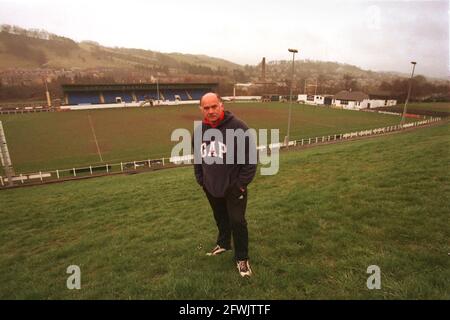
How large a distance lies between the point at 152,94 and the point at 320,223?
249 ft

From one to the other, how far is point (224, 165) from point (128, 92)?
7707cm

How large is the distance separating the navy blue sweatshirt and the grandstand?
7049 centimetres

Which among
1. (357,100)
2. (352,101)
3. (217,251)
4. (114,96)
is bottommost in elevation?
(352,101)

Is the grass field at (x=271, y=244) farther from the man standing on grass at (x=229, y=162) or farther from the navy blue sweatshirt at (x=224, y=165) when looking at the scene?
the navy blue sweatshirt at (x=224, y=165)

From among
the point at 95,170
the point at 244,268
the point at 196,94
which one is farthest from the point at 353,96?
the point at 244,268

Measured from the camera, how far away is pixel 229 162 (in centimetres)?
354

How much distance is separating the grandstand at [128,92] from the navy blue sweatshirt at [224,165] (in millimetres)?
70494

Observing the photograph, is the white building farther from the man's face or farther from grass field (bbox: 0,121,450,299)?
the man's face

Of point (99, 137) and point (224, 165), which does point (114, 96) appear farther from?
point (224, 165)

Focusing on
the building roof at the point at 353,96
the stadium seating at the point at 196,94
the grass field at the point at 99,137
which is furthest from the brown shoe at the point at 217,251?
the stadium seating at the point at 196,94

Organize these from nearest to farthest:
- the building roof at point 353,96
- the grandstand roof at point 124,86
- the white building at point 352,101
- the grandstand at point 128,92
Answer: the white building at point 352,101 → the grandstand roof at point 124,86 → the grandstand at point 128,92 → the building roof at point 353,96

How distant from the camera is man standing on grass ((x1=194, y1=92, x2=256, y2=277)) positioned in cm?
348

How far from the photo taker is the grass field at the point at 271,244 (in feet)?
10.7
